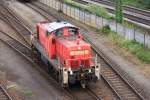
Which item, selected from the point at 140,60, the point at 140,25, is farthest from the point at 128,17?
the point at 140,60

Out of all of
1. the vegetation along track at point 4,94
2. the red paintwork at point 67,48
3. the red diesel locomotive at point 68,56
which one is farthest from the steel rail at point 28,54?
the vegetation along track at point 4,94

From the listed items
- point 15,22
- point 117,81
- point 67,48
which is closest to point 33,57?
point 67,48

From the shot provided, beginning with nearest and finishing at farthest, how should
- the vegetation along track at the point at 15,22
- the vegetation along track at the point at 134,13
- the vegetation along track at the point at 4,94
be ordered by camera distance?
the vegetation along track at the point at 4,94 < the vegetation along track at the point at 15,22 < the vegetation along track at the point at 134,13

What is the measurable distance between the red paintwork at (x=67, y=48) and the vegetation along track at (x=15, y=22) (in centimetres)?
890

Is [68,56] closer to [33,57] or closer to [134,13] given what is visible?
[33,57]

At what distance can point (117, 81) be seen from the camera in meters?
25.9

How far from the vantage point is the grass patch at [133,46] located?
29.9 m

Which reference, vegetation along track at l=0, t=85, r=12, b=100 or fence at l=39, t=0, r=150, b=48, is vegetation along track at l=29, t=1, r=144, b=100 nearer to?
fence at l=39, t=0, r=150, b=48

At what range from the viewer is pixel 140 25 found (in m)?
43.2

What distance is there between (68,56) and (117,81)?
405 centimetres

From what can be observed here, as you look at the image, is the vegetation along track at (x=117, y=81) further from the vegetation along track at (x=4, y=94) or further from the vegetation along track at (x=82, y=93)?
the vegetation along track at (x=4, y=94)

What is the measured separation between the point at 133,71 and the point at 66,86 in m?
6.14

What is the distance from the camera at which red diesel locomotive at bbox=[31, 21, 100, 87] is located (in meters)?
23.5

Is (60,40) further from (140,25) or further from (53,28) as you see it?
(140,25)
